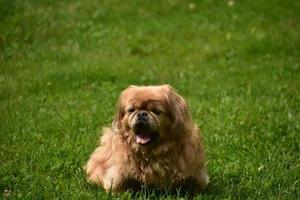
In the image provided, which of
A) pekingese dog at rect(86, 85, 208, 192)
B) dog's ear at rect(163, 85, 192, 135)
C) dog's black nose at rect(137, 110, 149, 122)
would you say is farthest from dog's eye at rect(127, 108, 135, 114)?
dog's ear at rect(163, 85, 192, 135)

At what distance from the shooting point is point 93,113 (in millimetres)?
8742

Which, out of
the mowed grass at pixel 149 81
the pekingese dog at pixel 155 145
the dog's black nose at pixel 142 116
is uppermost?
the dog's black nose at pixel 142 116

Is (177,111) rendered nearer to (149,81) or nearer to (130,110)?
(130,110)

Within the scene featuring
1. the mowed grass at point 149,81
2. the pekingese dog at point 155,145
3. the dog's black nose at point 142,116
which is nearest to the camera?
the dog's black nose at point 142,116

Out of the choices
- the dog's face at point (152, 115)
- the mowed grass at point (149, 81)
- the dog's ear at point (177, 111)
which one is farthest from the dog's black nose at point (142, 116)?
the mowed grass at point (149, 81)

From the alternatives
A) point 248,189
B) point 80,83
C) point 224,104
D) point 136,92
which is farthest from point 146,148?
point 80,83

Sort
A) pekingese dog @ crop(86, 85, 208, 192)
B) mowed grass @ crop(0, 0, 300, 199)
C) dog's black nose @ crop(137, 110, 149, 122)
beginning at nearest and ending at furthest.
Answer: dog's black nose @ crop(137, 110, 149, 122) < pekingese dog @ crop(86, 85, 208, 192) < mowed grass @ crop(0, 0, 300, 199)

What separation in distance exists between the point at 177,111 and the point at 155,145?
345mm

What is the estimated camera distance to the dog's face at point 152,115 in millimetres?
5801

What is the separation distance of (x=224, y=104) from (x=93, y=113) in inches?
67.2

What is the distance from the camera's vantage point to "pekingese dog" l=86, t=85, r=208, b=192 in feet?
19.2

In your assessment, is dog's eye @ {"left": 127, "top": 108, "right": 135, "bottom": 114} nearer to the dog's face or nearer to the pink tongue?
the dog's face

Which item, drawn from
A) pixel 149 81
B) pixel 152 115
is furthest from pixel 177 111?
pixel 149 81

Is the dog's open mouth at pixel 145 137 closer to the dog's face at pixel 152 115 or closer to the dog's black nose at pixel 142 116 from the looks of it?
the dog's face at pixel 152 115
